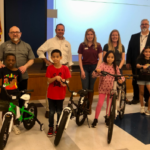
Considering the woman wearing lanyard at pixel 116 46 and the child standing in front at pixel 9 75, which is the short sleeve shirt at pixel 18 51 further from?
the woman wearing lanyard at pixel 116 46

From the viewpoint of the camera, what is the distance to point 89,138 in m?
2.34

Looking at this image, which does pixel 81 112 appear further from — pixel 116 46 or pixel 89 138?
pixel 116 46

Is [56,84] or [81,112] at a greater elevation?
[56,84]

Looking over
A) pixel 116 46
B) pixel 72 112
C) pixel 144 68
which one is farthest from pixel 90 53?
pixel 72 112

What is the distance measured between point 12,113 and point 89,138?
1.01 meters

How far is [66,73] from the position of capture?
2289mm

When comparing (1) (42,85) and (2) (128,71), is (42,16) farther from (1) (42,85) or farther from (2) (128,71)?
(2) (128,71)

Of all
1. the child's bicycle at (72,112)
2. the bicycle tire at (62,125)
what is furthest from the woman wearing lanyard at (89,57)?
the bicycle tire at (62,125)

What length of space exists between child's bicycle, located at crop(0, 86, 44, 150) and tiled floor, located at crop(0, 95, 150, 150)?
12 centimetres

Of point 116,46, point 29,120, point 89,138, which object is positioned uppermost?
point 116,46

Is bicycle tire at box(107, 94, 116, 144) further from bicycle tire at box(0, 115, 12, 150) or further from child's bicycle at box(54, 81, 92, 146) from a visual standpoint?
bicycle tire at box(0, 115, 12, 150)

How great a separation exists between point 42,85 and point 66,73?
181 centimetres

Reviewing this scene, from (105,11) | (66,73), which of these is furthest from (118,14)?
(66,73)

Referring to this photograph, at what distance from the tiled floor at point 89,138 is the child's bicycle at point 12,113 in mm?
121
